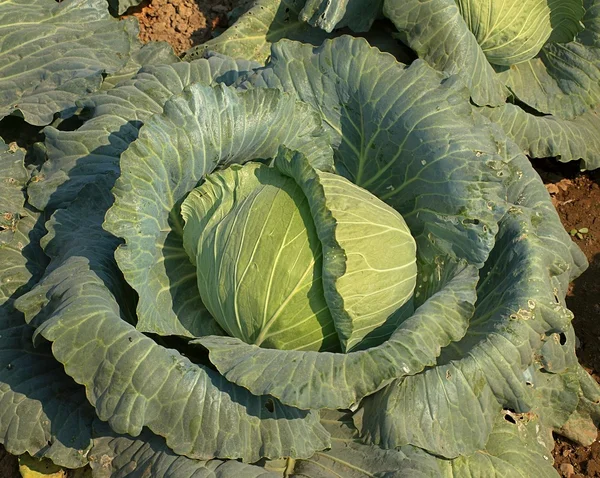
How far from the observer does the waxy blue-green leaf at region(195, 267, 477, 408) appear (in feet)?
8.05

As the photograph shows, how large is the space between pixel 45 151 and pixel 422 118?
212 cm

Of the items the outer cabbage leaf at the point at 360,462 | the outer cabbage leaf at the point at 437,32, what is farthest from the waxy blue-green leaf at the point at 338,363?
the outer cabbage leaf at the point at 437,32

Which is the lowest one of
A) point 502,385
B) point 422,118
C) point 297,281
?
point 502,385

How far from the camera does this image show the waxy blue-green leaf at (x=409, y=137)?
3082 millimetres

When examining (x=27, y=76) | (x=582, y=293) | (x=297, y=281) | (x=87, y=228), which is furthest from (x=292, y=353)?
(x=582, y=293)

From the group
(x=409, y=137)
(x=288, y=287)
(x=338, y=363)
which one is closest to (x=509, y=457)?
(x=338, y=363)

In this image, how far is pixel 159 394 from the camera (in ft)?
8.46

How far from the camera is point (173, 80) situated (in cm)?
381

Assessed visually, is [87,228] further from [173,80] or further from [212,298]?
[173,80]

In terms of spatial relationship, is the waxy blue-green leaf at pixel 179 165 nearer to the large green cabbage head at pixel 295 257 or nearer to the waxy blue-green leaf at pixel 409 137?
the large green cabbage head at pixel 295 257

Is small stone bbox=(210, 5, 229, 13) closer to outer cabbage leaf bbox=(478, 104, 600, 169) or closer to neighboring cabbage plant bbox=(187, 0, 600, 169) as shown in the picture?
neighboring cabbage plant bbox=(187, 0, 600, 169)

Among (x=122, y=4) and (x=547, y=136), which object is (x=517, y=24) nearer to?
(x=547, y=136)

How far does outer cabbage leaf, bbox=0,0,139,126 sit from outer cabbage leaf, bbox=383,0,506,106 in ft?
6.07

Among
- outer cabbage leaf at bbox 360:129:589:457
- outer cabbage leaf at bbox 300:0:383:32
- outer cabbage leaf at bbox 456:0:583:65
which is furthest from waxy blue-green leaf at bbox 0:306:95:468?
→ outer cabbage leaf at bbox 456:0:583:65
